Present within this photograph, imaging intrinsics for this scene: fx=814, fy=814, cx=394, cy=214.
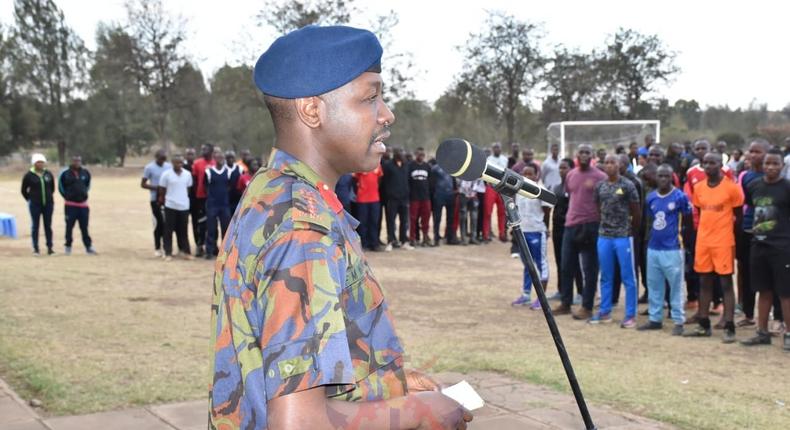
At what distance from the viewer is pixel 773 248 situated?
23.7 ft

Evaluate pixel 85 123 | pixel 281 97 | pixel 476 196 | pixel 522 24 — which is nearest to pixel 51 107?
pixel 85 123

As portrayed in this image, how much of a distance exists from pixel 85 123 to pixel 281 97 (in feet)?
188

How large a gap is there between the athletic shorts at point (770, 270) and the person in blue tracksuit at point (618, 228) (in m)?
1.27

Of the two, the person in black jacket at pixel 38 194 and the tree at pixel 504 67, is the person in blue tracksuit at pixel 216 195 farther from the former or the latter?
the tree at pixel 504 67

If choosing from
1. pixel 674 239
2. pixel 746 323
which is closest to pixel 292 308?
pixel 674 239

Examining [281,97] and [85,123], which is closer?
[281,97]

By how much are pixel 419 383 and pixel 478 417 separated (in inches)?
135

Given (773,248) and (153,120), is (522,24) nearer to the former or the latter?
(153,120)

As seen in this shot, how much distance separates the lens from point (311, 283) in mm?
1491

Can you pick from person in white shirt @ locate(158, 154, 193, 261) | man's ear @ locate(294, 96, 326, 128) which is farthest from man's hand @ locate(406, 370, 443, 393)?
person in white shirt @ locate(158, 154, 193, 261)

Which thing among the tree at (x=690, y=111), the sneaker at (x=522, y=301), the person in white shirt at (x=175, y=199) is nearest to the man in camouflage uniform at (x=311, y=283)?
the sneaker at (x=522, y=301)

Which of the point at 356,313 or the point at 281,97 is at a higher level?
the point at 281,97

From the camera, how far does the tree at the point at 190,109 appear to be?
50062 millimetres

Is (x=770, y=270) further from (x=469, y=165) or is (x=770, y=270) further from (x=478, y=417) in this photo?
(x=469, y=165)
